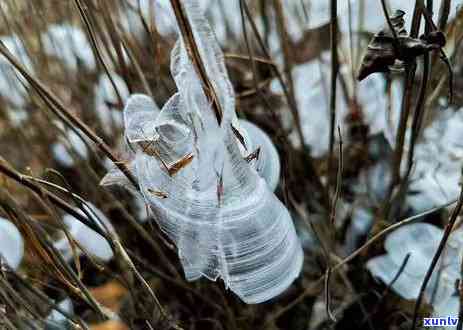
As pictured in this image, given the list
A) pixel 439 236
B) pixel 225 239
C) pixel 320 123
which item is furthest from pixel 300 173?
pixel 225 239

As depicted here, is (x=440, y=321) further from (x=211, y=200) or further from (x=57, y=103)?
(x=57, y=103)

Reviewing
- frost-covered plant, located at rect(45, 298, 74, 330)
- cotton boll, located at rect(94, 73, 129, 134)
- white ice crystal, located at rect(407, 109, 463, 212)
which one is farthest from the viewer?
cotton boll, located at rect(94, 73, 129, 134)

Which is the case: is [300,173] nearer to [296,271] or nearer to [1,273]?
[296,271]

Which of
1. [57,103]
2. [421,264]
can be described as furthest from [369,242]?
[57,103]

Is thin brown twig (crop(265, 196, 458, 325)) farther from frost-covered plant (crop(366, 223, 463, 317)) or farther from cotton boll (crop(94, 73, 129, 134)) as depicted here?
cotton boll (crop(94, 73, 129, 134))

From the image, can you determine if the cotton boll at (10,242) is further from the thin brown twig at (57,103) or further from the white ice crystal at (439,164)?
the white ice crystal at (439,164)

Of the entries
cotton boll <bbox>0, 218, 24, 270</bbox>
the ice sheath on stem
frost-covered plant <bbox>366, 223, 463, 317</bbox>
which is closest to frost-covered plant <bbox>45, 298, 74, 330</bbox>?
cotton boll <bbox>0, 218, 24, 270</bbox>
